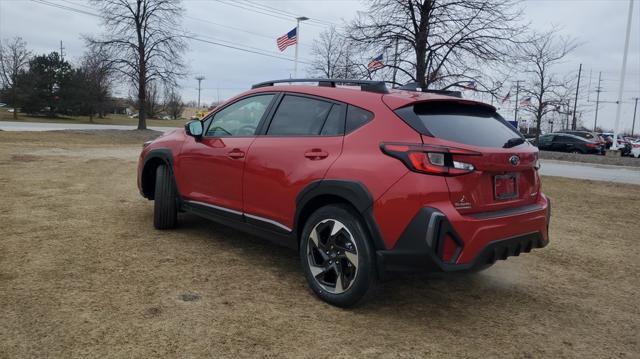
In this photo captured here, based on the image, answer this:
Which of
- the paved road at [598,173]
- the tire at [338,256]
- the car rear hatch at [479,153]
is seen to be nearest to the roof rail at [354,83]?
the car rear hatch at [479,153]

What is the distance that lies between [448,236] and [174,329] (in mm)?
A: 1794

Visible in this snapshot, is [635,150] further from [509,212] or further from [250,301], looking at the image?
[250,301]

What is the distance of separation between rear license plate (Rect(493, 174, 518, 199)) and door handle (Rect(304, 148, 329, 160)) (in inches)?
46.6

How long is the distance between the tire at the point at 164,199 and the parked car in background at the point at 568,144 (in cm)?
2663

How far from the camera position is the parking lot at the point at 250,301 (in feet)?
9.58

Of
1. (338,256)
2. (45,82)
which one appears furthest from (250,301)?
(45,82)

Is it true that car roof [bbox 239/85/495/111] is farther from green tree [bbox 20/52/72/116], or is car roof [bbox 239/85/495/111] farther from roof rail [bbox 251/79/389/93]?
green tree [bbox 20/52/72/116]

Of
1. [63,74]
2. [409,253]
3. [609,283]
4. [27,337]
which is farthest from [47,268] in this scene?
[63,74]

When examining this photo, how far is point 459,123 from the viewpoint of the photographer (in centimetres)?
341

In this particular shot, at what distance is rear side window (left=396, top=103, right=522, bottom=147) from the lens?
322 centimetres

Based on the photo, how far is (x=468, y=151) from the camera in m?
3.07

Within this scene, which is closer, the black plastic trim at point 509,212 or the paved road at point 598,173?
the black plastic trim at point 509,212

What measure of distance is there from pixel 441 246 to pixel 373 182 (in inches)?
23.3

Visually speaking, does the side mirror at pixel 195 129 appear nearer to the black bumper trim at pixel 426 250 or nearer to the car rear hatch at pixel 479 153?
the car rear hatch at pixel 479 153
